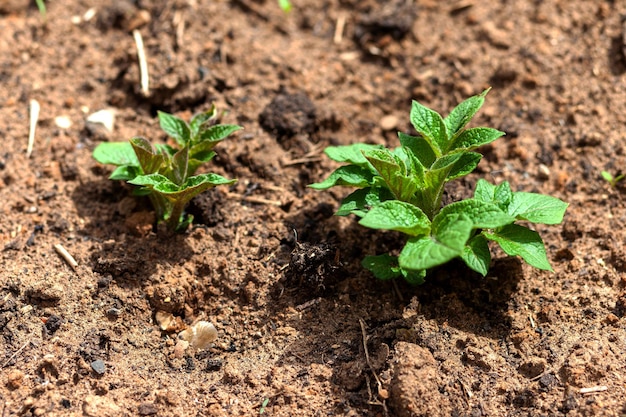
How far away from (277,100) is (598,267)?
6.30 ft

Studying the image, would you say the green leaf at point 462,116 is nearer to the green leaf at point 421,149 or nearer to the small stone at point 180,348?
the green leaf at point 421,149

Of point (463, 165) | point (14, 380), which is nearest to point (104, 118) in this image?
point (14, 380)

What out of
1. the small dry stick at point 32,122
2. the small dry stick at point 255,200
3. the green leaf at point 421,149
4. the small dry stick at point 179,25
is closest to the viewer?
the green leaf at point 421,149

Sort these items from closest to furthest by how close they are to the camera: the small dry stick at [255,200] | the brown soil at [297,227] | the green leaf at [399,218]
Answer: the green leaf at [399,218], the brown soil at [297,227], the small dry stick at [255,200]

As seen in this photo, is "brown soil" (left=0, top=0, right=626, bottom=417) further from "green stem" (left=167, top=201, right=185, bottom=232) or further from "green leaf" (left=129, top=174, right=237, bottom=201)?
"green leaf" (left=129, top=174, right=237, bottom=201)

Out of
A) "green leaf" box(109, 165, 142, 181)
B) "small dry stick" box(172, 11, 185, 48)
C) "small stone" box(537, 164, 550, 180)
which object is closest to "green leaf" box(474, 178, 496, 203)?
"small stone" box(537, 164, 550, 180)

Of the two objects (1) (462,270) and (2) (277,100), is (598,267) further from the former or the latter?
(2) (277,100)

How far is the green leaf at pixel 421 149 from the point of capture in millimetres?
3031

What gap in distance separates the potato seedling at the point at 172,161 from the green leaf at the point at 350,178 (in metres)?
0.51

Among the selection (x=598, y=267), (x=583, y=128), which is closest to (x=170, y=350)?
(x=598, y=267)

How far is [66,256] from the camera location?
Answer: 10.1ft

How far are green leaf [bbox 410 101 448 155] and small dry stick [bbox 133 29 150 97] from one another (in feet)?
5.42

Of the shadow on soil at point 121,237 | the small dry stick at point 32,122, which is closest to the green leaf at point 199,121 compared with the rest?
the shadow on soil at point 121,237

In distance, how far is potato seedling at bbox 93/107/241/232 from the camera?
299 cm
